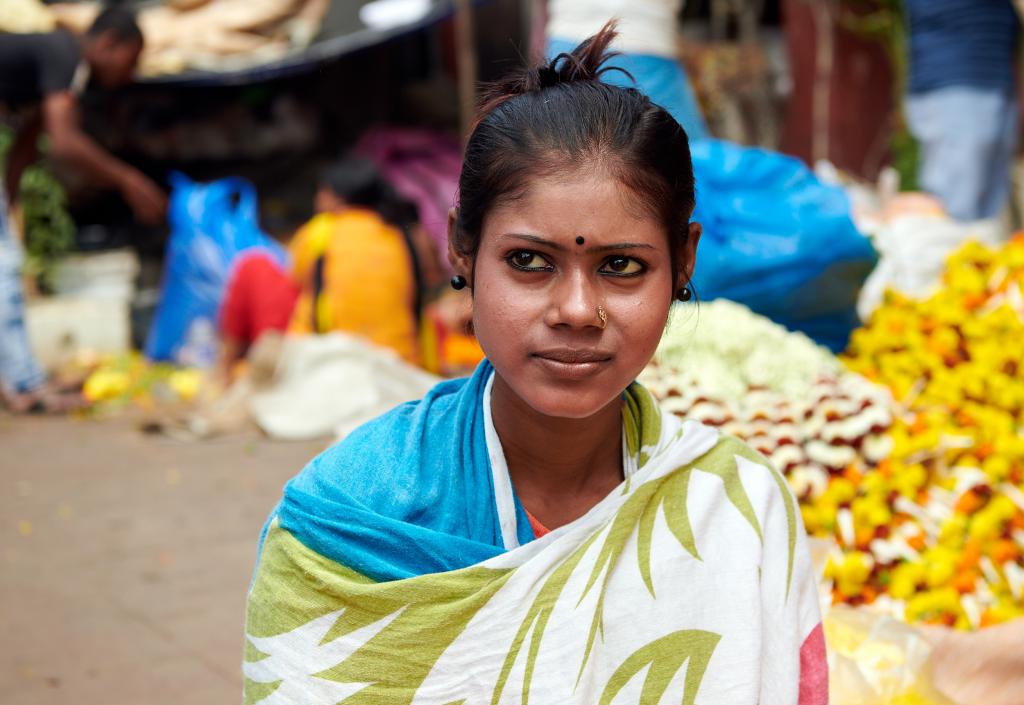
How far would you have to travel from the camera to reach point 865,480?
270 centimetres

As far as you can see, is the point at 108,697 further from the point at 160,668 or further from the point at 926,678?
the point at 926,678

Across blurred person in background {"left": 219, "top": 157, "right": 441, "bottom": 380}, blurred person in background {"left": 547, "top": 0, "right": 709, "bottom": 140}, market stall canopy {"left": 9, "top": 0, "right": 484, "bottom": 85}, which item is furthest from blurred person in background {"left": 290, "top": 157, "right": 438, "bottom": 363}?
market stall canopy {"left": 9, "top": 0, "right": 484, "bottom": 85}

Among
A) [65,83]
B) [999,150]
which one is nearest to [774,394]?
[999,150]

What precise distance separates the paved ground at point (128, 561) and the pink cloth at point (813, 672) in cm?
143

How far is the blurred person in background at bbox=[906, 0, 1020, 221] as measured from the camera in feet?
15.8

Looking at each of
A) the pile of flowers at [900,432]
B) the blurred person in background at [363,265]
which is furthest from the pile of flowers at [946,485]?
the blurred person in background at [363,265]

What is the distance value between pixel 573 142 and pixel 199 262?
230 inches

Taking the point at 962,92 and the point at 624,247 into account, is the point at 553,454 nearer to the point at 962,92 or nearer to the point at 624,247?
the point at 624,247

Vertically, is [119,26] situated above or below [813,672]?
above

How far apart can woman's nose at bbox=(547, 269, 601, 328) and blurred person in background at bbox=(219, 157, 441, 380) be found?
396 centimetres

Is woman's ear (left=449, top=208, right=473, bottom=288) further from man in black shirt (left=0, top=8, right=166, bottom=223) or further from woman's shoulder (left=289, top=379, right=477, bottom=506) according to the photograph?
man in black shirt (left=0, top=8, right=166, bottom=223)

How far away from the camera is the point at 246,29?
8.28 metres

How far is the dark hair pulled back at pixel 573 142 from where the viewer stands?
147 centimetres

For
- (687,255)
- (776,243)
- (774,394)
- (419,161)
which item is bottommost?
(419,161)
